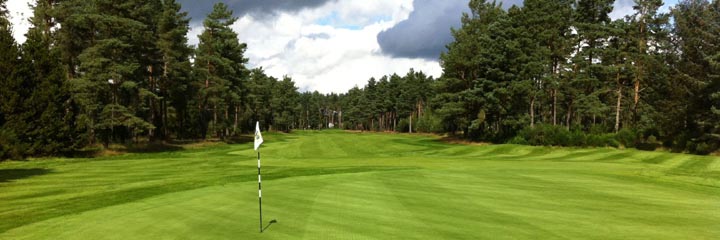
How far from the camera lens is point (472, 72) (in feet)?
217

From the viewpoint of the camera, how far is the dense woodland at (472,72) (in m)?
35.9

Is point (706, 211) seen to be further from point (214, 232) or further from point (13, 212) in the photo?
point (13, 212)

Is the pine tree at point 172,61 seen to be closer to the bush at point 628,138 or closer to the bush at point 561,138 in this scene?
the bush at point 561,138

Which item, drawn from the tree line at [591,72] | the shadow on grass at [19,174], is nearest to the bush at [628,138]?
the tree line at [591,72]

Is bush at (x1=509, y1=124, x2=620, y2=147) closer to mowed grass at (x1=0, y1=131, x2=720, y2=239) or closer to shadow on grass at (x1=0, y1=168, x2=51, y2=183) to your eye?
mowed grass at (x1=0, y1=131, x2=720, y2=239)

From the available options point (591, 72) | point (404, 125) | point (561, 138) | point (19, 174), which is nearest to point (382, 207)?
point (19, 174)

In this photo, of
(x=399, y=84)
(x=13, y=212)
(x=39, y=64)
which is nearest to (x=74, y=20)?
(x=39, y=64)

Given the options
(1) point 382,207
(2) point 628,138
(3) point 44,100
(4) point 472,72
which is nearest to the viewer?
(1) point 382,207

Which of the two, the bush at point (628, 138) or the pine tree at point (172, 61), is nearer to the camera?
the bush at point (628, 138)

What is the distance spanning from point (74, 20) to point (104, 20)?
8.45 feet

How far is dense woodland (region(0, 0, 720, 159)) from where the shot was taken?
35.9 m

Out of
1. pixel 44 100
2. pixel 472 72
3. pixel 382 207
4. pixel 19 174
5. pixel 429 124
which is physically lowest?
pixel 19 174

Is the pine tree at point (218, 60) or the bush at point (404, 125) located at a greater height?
the pine tree at point (218, 60)

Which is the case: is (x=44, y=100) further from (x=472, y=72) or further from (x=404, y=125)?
(x=404, y=125)
